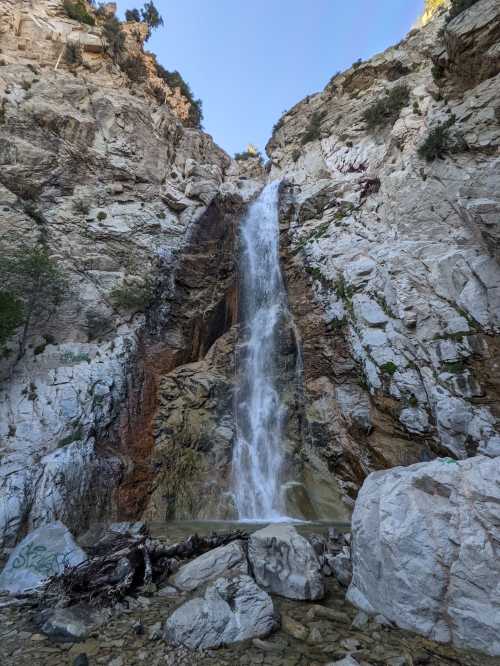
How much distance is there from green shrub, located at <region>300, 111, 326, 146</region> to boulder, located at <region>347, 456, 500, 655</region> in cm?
2864

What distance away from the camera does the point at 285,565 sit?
260 inches

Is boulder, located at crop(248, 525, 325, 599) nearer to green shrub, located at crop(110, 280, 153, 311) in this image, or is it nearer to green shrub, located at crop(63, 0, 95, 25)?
green shrub, located at crop(110, 280, 153, 311)

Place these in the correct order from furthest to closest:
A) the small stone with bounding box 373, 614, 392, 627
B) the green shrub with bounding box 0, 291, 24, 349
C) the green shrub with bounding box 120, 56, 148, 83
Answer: the green shrub with bounding box 120, 56, 148, 83 → the green shrub with bounding box 0, 291, 24, 349 → the small stone with bounding box 373, 614, 392, 627

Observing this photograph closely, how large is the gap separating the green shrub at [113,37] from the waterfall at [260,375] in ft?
62.0

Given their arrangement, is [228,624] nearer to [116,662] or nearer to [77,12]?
[116,662]

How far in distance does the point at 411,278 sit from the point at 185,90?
35470 millimetres

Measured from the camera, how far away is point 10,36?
24594 millimetres

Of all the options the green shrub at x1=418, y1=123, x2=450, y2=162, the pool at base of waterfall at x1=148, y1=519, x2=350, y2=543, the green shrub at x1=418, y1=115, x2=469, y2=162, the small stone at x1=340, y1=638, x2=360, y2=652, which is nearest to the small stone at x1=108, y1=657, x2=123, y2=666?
the small stone at x1=340, y1=638, x2=360, y2=652

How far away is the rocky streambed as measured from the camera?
4723 mm

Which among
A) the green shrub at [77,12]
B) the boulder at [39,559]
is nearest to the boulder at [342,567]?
the boulder at [39,559]

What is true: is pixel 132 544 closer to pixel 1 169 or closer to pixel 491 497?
pixel 491 497

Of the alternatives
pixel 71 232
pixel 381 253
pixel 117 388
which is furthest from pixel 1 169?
pixel 381 253

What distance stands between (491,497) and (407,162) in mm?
16526

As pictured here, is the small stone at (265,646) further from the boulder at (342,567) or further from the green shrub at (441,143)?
the green shrub at (441,143)
